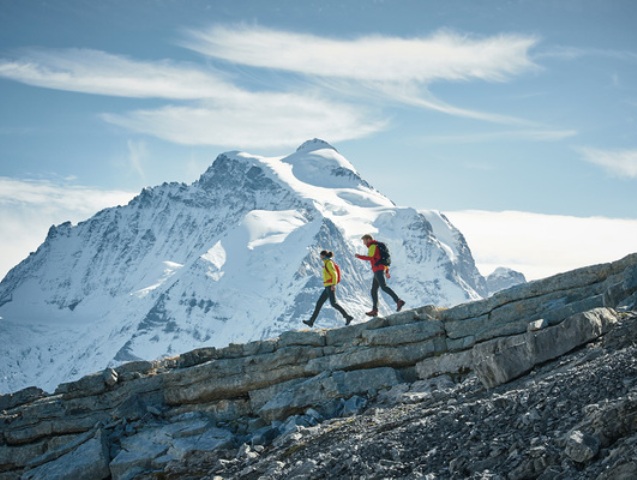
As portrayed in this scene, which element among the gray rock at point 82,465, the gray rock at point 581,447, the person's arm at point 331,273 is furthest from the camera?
the person's arm at point 331,273

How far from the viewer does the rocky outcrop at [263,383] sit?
831 inches

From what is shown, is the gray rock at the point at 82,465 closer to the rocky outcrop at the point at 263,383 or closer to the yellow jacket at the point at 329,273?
the rocky outcrop at the point at 263,383

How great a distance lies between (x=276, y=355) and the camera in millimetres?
24781

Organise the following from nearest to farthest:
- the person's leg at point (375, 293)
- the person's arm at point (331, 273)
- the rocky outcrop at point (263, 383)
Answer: the rocky outcrop at point (263, 383), the person's leg at point (375, 293), the person's arm at point (331, 273)

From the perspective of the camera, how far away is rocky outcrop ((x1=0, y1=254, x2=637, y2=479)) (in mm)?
21109

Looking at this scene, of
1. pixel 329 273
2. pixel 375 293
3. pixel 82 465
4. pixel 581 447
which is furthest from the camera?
pixel 375 293

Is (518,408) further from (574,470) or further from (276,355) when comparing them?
(276,355)

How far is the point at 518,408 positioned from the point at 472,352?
712 centimetres

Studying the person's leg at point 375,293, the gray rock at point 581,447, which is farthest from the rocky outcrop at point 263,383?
the gray rock at point 581,447

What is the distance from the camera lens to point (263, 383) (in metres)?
24.5

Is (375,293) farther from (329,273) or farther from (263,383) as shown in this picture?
(263,383)

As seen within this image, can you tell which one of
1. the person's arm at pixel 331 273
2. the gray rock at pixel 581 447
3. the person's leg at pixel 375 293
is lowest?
the gray rock at pixel 581 447

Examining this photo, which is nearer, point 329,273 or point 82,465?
point 82,465

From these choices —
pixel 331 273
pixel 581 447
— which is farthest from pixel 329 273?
pixel 581 447
